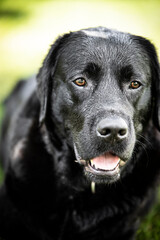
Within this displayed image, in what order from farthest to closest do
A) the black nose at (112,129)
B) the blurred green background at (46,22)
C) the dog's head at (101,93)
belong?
1. the blurred green background at (46,22)
2. the dog's head at (101,93)
3. the black nose at (112,129)

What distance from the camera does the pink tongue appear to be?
270cm

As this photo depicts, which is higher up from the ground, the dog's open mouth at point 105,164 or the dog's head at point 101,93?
the dog's head at point 101,93

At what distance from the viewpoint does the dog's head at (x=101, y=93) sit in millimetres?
2613

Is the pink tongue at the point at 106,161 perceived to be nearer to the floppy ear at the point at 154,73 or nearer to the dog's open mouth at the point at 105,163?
the dog's open mouth at the point at 105,163

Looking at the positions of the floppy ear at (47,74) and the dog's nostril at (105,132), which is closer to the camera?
the dog's nostril at (105,132)

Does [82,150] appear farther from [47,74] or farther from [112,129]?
[47,74]

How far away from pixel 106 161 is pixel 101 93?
51 centimetres

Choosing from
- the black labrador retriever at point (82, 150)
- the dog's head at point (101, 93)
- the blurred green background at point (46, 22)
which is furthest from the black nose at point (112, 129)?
the blurred green background at point (46, 22)

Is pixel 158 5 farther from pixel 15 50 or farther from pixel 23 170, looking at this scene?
pixel 23 170

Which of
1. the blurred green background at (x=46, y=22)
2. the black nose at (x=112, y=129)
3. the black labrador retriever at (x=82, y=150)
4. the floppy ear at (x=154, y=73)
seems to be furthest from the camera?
the blurred green background at (x=46, y=22)

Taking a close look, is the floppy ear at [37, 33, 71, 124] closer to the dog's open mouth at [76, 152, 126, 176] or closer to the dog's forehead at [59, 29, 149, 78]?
the dog's forehead at [59, 29, 149, 78]

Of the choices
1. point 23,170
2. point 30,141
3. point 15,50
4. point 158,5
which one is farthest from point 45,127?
point 158,5

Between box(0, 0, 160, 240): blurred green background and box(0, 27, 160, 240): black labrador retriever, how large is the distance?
367 centimetres

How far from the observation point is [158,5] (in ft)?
45.4
